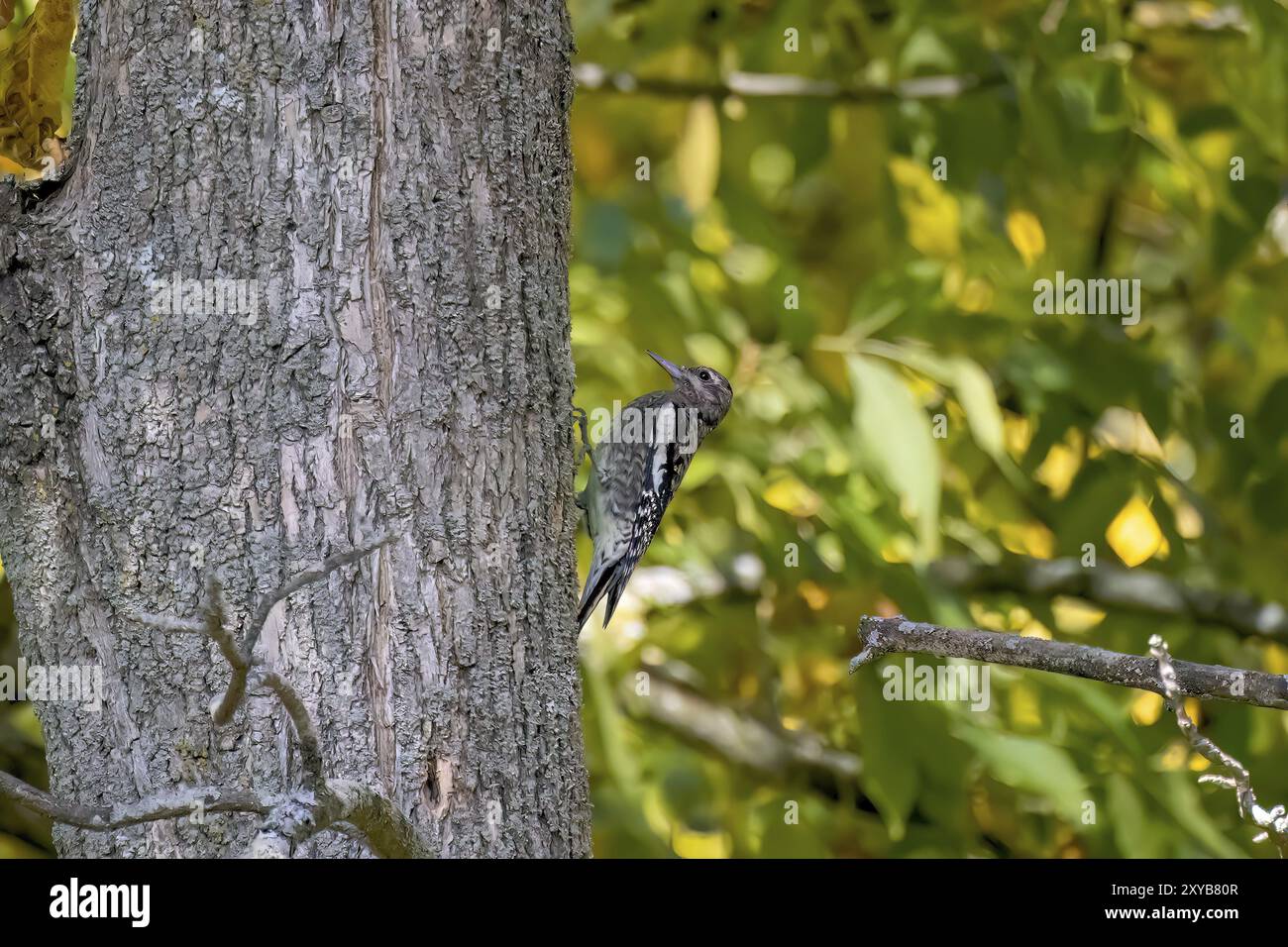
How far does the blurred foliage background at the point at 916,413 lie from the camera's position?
3.67 m

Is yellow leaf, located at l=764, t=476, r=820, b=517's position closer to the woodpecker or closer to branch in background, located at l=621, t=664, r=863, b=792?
the woodpecker

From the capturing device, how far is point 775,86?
4.29 meters

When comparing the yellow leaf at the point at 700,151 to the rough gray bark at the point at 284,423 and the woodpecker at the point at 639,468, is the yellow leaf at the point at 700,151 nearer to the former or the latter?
the woodpecker at the point at 639,468

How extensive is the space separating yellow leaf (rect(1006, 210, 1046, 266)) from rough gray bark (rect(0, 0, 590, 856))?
11.1 feet

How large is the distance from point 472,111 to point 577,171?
3034mm

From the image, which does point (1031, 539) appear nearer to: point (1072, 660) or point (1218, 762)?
point (1072, 660)

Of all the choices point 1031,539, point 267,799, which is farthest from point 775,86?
point 267,799

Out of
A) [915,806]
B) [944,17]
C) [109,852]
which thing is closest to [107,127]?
[109,852]

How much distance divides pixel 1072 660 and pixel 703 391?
2.91 meters

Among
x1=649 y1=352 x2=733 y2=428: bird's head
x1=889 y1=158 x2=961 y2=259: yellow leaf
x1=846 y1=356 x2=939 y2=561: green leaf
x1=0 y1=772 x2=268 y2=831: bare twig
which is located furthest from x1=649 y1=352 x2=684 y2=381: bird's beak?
x1=0 y1=772 x2=268 y2=831: bare twig

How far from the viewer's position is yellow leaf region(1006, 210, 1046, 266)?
5.00 meters

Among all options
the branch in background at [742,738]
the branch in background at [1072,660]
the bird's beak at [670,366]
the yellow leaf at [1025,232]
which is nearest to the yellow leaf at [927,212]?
the yellow leaf at [1025,232]

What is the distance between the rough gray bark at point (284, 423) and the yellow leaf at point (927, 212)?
3317mm

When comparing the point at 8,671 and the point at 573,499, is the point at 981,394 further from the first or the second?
the point at 8,671
